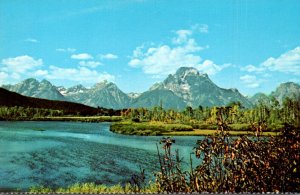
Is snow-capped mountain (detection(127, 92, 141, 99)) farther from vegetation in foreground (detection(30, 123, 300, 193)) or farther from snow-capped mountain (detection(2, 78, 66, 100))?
vegetation in foreground (detection(30, 123, 300, 193))

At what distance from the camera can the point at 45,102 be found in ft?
22.8

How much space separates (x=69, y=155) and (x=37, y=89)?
1242 mm

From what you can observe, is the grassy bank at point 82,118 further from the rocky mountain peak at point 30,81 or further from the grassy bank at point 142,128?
the rocky mountain peak at point 30,81

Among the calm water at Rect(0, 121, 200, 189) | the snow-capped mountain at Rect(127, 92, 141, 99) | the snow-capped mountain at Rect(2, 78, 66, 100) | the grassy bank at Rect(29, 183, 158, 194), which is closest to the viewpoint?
the grassy bank at Rect(29, 183, 158, 194)

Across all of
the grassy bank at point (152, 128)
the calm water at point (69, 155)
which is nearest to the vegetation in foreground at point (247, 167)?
the calm water at point (69, 155)

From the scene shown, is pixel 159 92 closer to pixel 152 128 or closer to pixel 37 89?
pixel 152 128

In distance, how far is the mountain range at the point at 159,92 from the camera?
560 cm

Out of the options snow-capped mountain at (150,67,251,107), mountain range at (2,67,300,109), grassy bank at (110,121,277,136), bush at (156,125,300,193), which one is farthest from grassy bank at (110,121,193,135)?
bush at (156,125,300,193)

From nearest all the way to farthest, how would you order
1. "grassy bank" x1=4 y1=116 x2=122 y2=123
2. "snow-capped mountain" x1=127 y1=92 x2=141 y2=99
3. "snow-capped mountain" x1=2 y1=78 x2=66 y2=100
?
"snow-capped mountain" x1=2 y1=78 x2=66 y2=100, "snow-capped mountain" x1=127 y1=92 x2=141 y2=99, "grassy bank" x1=4 y1=116 x2=122 y2=123

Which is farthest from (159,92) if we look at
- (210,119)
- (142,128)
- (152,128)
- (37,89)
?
(37,89)

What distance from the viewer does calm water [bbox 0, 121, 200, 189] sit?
250 inches

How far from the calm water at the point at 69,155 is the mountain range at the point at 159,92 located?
2.20 ft

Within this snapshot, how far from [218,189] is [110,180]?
305 centimetres

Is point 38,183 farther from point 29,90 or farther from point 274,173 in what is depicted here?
point 274,173
